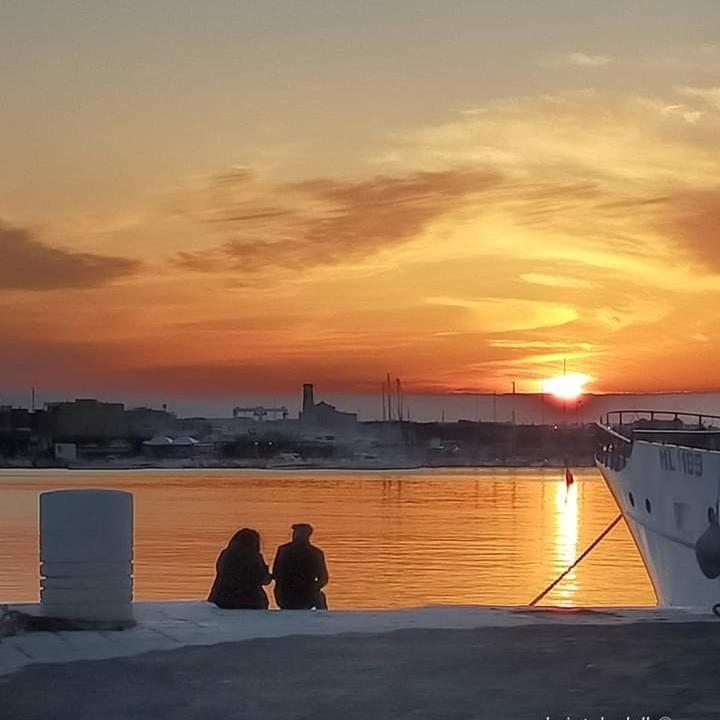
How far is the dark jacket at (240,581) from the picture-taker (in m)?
12.9

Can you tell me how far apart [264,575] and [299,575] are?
2.13ft

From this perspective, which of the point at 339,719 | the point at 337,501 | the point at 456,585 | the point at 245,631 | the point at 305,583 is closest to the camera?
the point at 339,719

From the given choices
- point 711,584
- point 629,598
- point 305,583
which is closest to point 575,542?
point 629,598

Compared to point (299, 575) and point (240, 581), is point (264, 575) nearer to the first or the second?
point (240, 581)

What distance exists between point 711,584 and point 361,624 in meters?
8.12

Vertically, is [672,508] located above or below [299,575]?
above

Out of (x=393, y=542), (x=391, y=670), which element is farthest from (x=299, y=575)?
(x=393, y=542)

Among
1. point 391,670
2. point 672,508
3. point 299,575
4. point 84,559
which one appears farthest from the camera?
point 672,508

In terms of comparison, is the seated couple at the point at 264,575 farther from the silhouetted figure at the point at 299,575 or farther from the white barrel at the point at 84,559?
the white barrel at the point at 84,559

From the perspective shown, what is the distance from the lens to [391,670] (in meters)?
8.61

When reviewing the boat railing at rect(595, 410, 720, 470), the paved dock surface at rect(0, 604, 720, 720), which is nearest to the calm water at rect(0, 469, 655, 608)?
the boat railing at rect(595, 410, 720, 470)

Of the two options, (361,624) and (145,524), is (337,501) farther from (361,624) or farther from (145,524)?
(361,624)

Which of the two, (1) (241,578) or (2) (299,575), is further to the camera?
(2) (299,575)

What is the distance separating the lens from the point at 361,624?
34.0 feet
